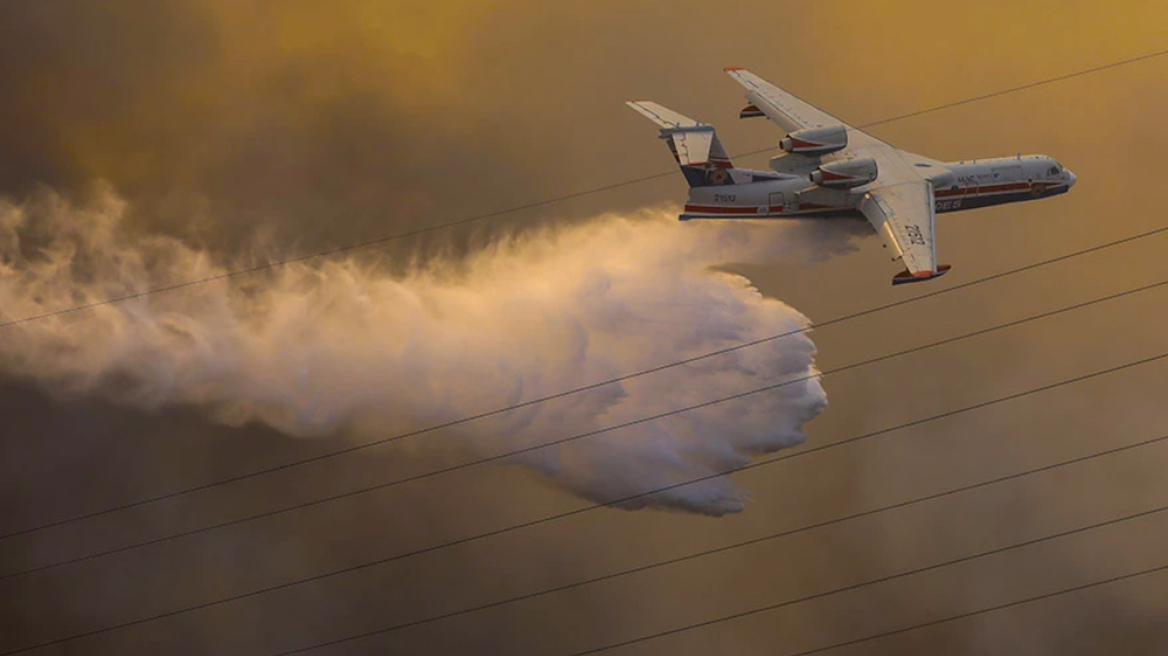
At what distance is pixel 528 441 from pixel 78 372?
20.5 m

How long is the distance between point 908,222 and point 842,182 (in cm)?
345

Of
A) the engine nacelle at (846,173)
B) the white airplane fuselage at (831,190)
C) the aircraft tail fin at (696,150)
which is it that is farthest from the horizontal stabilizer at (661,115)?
the engine nacelle at (846,173)

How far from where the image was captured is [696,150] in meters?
75.6

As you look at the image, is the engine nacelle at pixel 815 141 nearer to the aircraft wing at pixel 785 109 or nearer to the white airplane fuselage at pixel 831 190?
the white airplane fuselage at pixel 831 190

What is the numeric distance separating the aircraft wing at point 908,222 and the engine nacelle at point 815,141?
2.99 meters

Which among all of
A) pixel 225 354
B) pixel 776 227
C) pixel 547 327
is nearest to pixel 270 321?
pixel 225 354

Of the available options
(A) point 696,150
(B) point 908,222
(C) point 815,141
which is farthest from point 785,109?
(B) point 908,222

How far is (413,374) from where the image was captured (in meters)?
74.4

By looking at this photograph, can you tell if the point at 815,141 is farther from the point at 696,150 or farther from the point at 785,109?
the point at 785,109

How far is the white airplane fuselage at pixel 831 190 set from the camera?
7644 cm

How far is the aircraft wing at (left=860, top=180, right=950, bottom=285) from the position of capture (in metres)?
71.2

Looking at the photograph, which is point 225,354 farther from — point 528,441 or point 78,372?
point 528,441

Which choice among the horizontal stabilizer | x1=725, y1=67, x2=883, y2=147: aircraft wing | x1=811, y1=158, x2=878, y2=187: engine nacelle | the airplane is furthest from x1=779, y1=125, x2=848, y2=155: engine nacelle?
the horizontal stabilizer

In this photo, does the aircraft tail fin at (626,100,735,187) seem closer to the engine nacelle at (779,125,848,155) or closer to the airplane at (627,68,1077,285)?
the airplane at (627,68,1077,285)
